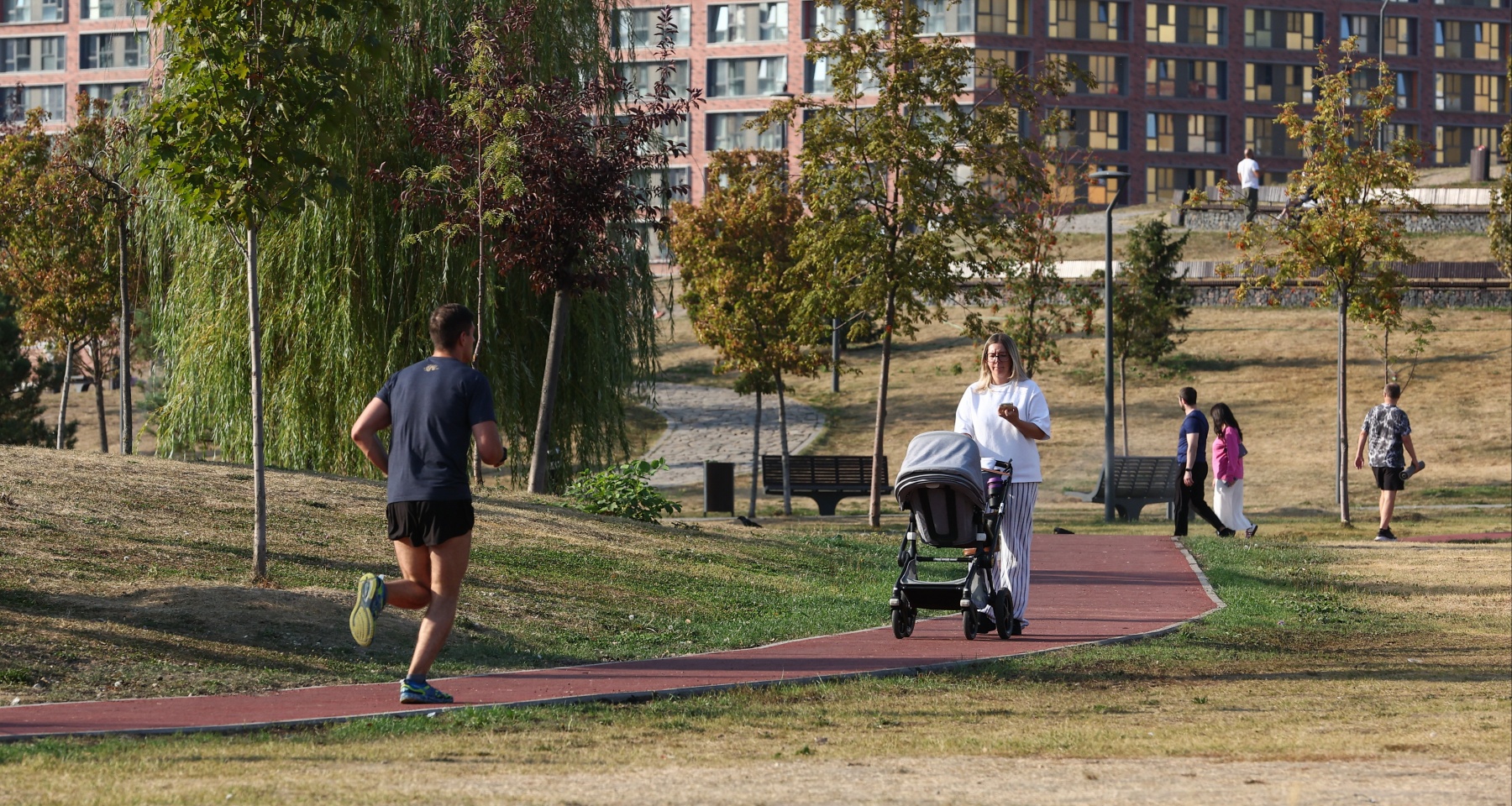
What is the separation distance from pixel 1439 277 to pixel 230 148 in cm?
5254

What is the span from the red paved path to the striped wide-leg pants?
0.40m

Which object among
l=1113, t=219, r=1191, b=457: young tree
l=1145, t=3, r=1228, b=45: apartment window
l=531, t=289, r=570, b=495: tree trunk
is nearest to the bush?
l=531, t=289, r=570, b=495: tree trunk

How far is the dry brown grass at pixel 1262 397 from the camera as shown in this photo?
37.8m

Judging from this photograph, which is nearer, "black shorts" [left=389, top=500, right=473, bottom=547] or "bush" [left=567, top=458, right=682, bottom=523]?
"black shorts" [left=389, top=500, right=473, bottom=547]

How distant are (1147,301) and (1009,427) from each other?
35380 millimetres

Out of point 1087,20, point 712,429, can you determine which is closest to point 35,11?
point 1087,20

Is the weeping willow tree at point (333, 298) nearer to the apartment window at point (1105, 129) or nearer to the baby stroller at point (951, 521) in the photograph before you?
the baby stroller at point (951, 521)

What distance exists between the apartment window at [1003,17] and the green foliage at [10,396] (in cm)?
5787

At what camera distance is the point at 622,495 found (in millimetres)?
17578

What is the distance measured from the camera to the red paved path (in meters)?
7.50

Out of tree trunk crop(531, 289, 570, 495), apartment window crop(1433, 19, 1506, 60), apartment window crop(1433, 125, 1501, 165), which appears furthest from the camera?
apartment window crop(1433, 125, 1501, 165)

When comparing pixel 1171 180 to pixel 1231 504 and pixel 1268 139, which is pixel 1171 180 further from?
pixel 1231 504

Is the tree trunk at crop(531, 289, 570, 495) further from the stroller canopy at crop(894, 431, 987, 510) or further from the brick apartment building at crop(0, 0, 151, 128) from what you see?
the brick apartment building at crop(0, 0, 151, 128)

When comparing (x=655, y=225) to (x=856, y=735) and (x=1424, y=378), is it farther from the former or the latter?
Result: (x=1424, y=378)
